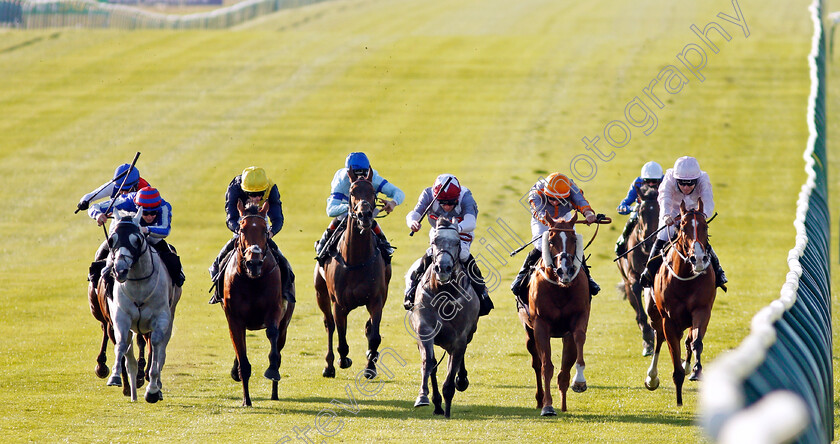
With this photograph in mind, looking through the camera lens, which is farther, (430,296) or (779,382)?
(430,296)

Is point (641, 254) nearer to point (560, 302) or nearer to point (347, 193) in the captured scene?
point (560, 302)

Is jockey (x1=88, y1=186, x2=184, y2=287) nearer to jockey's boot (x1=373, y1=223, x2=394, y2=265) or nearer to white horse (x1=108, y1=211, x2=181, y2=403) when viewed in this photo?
white horse (x1=108, y1=211, x2=181, y2=403)

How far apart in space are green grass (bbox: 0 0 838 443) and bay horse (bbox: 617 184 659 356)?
0.47 metres

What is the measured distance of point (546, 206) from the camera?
11.5 metres

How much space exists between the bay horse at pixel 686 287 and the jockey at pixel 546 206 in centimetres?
71

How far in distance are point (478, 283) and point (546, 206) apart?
123cm

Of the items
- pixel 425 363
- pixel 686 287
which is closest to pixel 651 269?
pixel 686 287

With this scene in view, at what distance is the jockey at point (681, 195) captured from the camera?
11.1m

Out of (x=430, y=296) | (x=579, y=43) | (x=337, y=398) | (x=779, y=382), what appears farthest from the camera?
(x=579, y=43)

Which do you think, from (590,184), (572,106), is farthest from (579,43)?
(590,184)

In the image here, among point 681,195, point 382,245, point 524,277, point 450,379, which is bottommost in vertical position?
point 450,379

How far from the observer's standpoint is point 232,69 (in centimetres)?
3959

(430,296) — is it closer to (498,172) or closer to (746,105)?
(498,172)

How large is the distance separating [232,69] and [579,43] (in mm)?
13581
